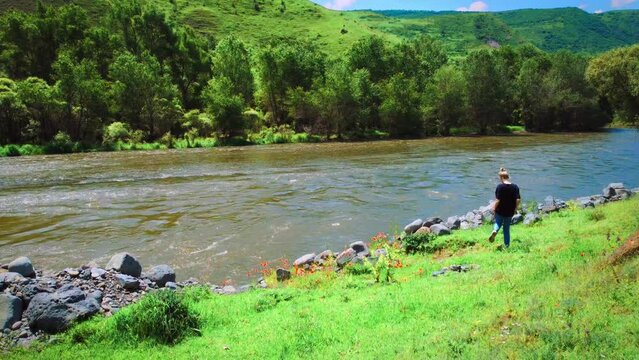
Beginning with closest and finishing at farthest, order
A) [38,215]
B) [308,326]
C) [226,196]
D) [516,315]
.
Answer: [516,315], [308,326], [38,215], [226,196]

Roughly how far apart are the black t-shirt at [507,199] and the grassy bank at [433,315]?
1.37 metres

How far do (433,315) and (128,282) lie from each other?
A: 8860 millimetres

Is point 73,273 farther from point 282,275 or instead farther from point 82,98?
point 82,98

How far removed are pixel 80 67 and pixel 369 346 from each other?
221 feet

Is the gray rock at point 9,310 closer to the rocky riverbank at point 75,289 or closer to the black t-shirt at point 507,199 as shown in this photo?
the rocky riverbank at point 75,289

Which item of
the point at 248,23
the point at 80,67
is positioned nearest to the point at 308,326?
the point at 80,67

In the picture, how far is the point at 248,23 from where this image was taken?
15525 centimetres

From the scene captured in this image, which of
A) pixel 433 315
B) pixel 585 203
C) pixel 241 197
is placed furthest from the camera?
pixel 241 197

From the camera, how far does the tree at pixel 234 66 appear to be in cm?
7931

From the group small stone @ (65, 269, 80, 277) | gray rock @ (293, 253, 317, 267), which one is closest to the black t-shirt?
gray rock @ (293, 253, 317, 267)

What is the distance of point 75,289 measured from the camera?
450 inches

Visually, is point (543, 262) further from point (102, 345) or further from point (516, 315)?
point (102, 345)

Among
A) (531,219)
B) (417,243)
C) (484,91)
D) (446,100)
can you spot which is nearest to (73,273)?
(417,243)

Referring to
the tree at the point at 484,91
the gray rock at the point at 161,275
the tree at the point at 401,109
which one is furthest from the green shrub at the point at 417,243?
the tree at the point at 484,91
